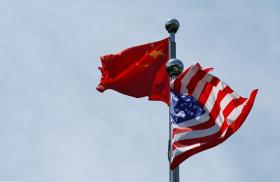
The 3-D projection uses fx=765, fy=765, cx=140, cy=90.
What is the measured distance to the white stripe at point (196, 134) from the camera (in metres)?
16.5

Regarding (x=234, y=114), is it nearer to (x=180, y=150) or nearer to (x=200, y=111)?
(x=200, y=111)

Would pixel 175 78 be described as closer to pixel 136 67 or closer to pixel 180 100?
pixel 180 100

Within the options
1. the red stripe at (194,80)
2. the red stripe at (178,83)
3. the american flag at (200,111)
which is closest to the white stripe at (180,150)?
the american flag at (200,111)

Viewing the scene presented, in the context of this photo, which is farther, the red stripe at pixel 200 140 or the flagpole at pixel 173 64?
the red stripe at pixel 200 140

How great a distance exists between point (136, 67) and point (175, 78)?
3.03 meters

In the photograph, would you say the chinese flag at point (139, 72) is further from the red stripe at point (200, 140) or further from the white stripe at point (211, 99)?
the red stripe at point (200, 140)

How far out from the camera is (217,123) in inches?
669

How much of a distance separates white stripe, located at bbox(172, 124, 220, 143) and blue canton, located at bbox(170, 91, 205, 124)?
445 mm

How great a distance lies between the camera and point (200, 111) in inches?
678

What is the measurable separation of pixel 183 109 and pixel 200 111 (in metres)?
0.42

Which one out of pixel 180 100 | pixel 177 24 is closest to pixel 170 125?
pixel 180 100

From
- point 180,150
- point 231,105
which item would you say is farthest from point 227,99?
point 180,150

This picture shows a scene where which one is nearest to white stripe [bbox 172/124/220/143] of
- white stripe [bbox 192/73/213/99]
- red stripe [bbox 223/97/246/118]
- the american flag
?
the american flag

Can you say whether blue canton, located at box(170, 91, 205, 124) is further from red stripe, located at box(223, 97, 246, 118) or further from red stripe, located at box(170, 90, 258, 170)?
red stripe, located at box(170, 90, 258, 170)
